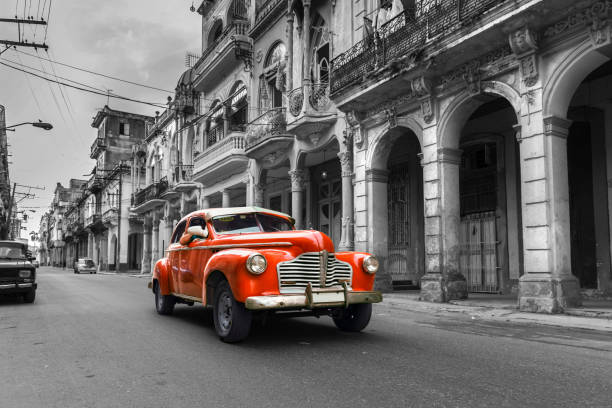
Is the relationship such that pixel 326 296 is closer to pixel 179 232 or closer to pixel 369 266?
pixel 369 266

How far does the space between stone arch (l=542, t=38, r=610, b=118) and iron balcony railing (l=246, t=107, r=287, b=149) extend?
10.6m

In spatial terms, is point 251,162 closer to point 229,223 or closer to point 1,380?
point 229,223

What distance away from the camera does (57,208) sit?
105938 mm

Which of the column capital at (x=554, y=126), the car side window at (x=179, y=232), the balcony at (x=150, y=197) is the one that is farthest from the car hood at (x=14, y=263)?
the balcony at (x=150, y=197)

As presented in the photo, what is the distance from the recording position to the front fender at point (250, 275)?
594 centimetres

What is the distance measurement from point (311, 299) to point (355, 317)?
57.0 inches

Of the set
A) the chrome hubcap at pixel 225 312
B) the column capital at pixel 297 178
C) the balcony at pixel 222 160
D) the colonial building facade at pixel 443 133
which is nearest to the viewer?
the chrome hubcap at pixel 225 312

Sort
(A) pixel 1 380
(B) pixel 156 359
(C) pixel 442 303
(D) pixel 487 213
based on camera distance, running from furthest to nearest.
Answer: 1. (D) pixel 487 213
2. (C) pixel 442 303
3. (B) pixel 156 359
4. (A) pixel 1 380

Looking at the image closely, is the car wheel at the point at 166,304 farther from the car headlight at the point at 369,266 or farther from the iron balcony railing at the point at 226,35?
the iron balcony railing at the point at 226,35

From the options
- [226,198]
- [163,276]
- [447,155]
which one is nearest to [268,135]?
[226,198]

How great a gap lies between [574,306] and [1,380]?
932 cm

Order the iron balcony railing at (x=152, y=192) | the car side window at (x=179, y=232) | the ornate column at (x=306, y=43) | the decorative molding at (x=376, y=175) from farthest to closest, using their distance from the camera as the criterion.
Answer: the iron balcony railing at (x=152, y=192)
the ornate column at (x=306, y=43)
the decorative molding at (x=376, y=175)
the car side window at (x=179, y=232)

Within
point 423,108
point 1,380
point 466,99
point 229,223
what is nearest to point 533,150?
point 466,99

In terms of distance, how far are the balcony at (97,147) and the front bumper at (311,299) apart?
5696 cm
